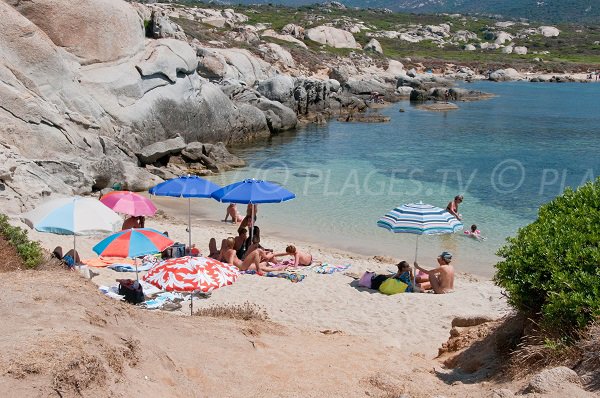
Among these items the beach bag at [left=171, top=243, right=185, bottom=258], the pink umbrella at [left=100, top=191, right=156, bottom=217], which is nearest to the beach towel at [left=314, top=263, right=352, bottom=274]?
the beach bag at [left=171, top=243, right=185, bottom=258]

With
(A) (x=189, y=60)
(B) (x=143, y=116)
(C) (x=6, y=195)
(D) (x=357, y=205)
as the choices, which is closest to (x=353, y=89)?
(A) (x=189, y=60)

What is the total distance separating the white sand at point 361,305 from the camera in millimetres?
11031

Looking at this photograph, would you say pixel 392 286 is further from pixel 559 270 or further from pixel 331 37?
pixel 331 37

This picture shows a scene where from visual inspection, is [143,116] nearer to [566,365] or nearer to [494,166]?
[494,166]

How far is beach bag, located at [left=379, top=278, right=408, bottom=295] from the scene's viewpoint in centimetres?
1321

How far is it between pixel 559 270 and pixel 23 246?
290 inches

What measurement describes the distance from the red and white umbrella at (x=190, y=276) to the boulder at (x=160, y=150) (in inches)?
724

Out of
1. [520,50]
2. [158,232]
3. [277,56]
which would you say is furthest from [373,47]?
[158,232]

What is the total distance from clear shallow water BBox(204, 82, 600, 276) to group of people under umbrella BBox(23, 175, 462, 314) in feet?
13.2

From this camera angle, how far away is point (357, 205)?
2311 centimetres

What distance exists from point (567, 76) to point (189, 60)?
85566mm

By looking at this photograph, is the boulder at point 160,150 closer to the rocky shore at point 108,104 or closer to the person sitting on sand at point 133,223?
the rocky shore at point 108,104

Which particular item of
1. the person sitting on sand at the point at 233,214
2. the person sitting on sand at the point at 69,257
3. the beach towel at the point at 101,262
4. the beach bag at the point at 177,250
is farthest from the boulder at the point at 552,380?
the person sitting on sand at the point at 233,214

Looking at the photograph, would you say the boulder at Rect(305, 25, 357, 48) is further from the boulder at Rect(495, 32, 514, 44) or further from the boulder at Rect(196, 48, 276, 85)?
the boulder at Rect(196, 48, 276, 85)
